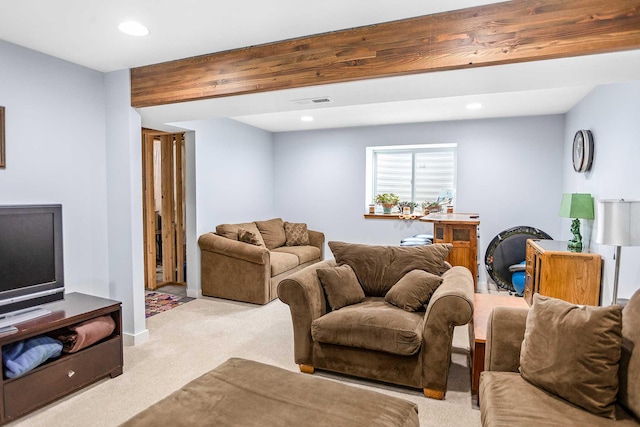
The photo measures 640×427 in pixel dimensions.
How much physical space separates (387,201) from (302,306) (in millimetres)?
3508

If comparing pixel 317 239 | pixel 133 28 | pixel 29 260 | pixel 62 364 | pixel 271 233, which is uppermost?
pixel 133 28

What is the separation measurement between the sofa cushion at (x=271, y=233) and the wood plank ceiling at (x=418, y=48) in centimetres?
278

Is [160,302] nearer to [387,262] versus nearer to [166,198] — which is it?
[166,198]

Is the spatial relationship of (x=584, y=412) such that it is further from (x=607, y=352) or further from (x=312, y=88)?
(x=312, y=88)

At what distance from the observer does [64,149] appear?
9.64ft

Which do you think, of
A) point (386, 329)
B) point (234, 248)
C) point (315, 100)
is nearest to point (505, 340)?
point (386, 329)

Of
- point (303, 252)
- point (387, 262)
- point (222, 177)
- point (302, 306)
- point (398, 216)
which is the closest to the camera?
point (302, 306)

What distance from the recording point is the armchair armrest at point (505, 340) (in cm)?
188

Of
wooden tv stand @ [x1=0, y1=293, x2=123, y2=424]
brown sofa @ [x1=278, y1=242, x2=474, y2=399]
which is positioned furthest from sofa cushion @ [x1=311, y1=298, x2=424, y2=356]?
wooden tv stand @ [x1=0, y1=293, x2=123, y2=424]

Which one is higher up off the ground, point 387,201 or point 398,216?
point 387,201

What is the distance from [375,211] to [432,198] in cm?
90

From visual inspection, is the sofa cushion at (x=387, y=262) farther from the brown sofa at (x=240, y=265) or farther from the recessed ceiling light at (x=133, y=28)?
the recessed ceiling light at (x=133, y=28)

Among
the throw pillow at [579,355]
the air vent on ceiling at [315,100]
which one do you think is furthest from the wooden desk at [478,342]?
the air vent on ceiling at [315,100]

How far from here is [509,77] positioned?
2186 millimetres
